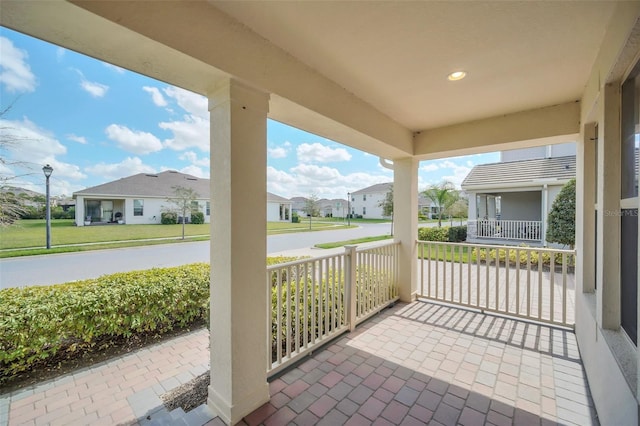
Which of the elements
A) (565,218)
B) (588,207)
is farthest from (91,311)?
(565,218)

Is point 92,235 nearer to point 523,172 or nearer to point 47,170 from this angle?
point 47,170

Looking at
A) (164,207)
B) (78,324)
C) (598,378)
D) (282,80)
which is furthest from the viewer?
(164,207)

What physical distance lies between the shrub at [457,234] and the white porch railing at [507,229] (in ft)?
1.83

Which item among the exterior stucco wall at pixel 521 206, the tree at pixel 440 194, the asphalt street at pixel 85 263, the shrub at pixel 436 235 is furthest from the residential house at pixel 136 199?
the exterior stucco wall at pixel 521 206

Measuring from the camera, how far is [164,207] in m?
14.9

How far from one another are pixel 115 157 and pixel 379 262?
6.30m

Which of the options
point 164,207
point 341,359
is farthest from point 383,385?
point 164,207

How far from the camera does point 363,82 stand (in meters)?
2.49

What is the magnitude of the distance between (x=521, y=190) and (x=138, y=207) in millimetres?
18457

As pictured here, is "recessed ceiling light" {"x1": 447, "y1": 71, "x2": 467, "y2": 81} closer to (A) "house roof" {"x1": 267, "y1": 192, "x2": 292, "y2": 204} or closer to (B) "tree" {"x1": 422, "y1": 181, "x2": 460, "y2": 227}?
(B) "tree" {"x1": 422, "y1": 181, "x2": 460, "y2": 227}

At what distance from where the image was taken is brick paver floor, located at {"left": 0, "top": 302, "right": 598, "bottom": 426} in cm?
184

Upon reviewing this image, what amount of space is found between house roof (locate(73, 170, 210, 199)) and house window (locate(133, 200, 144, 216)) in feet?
1.30

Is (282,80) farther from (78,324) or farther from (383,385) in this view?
(78,324)

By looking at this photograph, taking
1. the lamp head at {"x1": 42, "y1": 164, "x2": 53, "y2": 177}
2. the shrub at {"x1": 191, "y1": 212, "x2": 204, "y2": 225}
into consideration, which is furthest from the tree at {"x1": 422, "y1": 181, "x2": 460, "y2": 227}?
the lamp head at {"x1": 42, "y1": 164, "x2": 53, "y2": 177}
